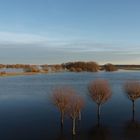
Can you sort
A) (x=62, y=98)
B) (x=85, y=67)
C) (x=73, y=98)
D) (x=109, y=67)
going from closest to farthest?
(x=73, y=98)
(x=62, y=98)
(x=85, y=67)
(x=109, y=67)

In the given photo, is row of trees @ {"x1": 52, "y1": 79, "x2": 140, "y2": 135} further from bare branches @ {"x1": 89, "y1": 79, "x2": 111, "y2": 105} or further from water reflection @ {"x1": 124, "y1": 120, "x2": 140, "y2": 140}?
water reflection @ {"x1": 124, "y1": 120, "x2": 140, "y2": 140}

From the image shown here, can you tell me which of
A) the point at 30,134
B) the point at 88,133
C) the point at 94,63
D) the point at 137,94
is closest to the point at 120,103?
the point at 137,94

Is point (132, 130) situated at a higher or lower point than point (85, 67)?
lower

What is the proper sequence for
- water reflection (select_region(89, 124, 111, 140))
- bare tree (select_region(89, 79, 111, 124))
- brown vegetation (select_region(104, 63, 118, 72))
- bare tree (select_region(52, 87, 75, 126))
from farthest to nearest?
1. brown vegetation (select_region(104, 63, 118, 72))
2. bare tree (select_region(89, 79, 111, 124))
3. bare tree (select_region(52, 87, 75, 126))
4. water reflection (select_region(89, 124, 111, 140))

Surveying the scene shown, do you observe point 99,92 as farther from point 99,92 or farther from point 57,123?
point 57,123

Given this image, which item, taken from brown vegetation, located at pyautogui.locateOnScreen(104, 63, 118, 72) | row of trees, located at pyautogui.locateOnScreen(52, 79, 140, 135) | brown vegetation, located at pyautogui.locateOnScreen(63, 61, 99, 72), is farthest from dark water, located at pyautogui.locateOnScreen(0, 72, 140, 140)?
brown vegetation, located at pyautogui.locateOnScreen(104, 63, 118, 72)

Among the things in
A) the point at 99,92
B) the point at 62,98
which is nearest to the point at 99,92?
the point at 99,92

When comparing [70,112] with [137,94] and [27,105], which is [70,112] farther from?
[27,105]

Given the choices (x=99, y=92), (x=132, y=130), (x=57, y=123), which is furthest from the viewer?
(x=99, y=92)

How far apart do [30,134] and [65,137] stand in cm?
387

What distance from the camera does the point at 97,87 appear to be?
1606 inches

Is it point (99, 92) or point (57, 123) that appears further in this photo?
point (99, 92)

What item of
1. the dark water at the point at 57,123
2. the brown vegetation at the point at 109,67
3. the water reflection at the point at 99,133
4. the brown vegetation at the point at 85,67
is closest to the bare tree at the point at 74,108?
the dark water at the point at 57,123

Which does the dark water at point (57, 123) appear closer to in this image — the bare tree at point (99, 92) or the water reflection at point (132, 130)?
the water reflection at point (132, 130)
